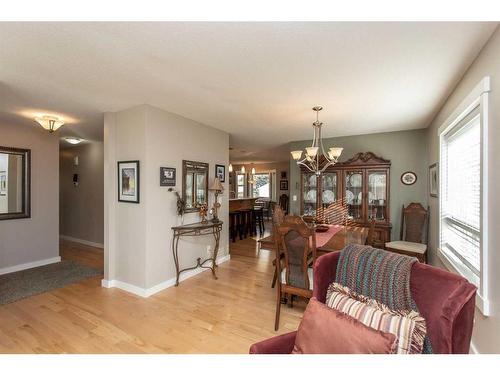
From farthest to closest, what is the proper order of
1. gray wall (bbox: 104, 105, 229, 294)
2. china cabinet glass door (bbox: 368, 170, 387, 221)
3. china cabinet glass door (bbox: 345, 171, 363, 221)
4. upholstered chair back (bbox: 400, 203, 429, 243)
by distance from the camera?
china cabinet glass door (bbox: 345, 171, 363, 221)
china cabinet glass door (bbox: 368, 170, 387, 221)
upholstered chair back (bbox: 400, 203, 429, 243)
gray wall (bbox: 104, 105, 229, 294)

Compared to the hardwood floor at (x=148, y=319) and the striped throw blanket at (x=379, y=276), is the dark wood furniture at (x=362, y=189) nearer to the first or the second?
the hardwood floor at (x=148, y=319)

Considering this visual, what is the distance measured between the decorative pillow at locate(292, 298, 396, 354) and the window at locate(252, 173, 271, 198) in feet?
29.4

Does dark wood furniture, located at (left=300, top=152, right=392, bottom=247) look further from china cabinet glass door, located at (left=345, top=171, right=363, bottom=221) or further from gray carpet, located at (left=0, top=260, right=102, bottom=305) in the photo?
gray carpet, located at (left=0, top=260, right=102, bottom=305)

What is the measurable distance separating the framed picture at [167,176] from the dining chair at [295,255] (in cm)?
171

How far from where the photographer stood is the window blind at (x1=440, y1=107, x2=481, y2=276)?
6.56 feet

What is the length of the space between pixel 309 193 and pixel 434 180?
2.05 meters

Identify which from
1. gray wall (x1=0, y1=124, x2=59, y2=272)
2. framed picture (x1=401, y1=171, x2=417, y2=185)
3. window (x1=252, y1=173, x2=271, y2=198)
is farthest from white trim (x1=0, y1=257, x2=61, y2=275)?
window (x1=252, y1=173, x2=271, y2=198)

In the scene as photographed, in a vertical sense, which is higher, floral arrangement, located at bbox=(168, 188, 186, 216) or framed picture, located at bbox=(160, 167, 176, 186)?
framed picture, located at bbox=(160, 167, 176, 186)

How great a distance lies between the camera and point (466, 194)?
7.43ft

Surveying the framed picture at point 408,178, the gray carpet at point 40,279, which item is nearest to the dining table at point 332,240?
the framed picture at point 408,178

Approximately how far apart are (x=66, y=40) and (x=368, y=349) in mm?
2481

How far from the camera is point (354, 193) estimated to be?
176 inches

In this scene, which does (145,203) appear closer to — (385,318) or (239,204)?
(385,318)

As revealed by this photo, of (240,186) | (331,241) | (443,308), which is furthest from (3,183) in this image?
(240,186)
